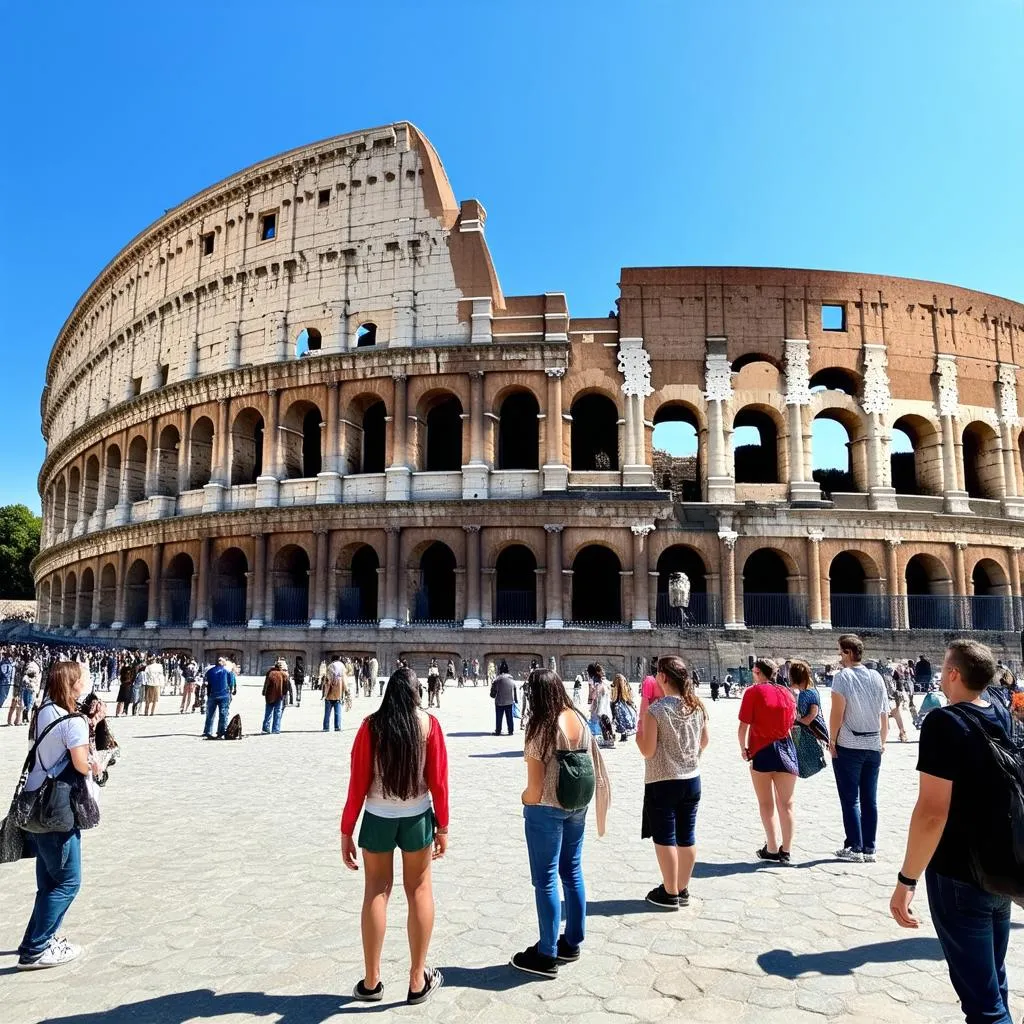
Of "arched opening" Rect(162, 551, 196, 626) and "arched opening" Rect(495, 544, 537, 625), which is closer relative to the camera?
"arched opening" Rect(495, 544, 537, 625)

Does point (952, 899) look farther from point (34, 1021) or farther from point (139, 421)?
point (139, 421)

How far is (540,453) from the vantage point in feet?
81.3

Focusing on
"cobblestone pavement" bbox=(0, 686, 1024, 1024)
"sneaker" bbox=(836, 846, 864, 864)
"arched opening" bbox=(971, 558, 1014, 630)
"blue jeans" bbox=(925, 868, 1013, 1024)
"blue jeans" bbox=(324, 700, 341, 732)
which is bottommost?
"cobblestone pavement" bbox=(0, 686, 1024, 1024)

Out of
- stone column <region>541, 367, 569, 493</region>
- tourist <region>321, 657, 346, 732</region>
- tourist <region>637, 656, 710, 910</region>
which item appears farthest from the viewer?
stone column <region>541, 367, 569, 493</region>

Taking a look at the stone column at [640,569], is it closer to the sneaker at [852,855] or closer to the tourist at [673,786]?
the sneaker at [852,855]

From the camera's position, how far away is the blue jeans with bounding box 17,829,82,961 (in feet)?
12.4

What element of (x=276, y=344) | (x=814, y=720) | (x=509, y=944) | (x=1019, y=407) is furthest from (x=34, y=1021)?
(x=1019, y=407)

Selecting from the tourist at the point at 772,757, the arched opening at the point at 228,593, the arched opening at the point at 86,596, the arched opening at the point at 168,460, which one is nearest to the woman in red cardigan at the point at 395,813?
the tourist at the point at 772,757

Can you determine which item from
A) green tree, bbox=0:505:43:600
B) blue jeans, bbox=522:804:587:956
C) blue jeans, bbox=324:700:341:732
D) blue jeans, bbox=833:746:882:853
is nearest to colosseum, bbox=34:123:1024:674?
blue jeans, bbox=324:700:341:732

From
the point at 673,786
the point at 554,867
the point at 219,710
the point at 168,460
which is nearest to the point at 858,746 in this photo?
the point at 673,786

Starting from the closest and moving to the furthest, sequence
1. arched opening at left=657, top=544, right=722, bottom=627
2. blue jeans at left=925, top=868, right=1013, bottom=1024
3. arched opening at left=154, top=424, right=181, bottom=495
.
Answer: blue jeans at left=925, top=868, right=1013, bottom=1024
arched opening at left=657, top=544, right=722, bottom=627
arched opening at left=154, top=424, right=181, bottom=495

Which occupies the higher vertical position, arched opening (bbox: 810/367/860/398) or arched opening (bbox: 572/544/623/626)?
arched opening (bbox: 810/367/860/398)

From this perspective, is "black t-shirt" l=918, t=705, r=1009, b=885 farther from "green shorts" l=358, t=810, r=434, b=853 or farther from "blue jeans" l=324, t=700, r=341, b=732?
"blue jeans" l=324, t=700, r=341, b=732

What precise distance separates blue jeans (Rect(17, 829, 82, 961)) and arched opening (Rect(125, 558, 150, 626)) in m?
29.8
